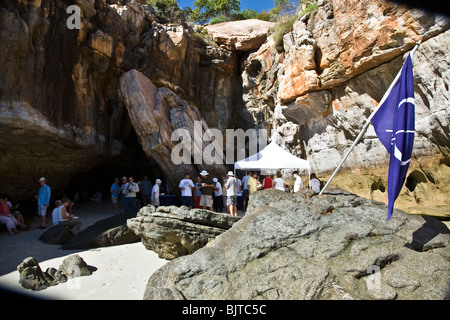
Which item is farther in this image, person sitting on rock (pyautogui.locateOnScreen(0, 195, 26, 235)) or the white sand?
person sitting on rock (pyautogui.locateOnScreen(0, 195, 26, 235))

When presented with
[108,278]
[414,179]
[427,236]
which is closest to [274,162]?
[414,179]

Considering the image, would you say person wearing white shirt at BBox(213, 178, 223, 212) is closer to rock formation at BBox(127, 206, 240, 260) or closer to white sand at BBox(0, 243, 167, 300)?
rock formation at BBox(127, 206, 240, 260)

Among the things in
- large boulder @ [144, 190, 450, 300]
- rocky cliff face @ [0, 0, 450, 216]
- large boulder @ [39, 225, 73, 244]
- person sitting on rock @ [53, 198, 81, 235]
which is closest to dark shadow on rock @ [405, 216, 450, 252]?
large boulder @ [144, 190, 450, 300]

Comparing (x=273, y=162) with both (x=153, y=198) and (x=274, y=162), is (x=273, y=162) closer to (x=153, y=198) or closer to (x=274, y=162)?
(x=274, y=162)

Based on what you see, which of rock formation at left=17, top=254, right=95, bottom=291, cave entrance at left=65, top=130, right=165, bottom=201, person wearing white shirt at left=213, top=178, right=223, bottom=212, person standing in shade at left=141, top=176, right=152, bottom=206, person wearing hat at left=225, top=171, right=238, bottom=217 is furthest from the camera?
cave entrance at left=65, top=130, right=165, bottom=201

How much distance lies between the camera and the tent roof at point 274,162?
10.1 metres

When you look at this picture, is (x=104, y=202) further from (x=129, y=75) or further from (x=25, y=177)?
(x=129, y=75)

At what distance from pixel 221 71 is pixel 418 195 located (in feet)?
41.3

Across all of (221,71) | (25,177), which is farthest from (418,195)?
(25,177)

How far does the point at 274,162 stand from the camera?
1016cm

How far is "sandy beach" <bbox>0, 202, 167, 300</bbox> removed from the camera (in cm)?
416

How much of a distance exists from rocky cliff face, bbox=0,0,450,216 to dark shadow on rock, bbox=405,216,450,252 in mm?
4581

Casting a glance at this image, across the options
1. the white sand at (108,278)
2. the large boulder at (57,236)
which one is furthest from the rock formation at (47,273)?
the large boulder at (57,236)

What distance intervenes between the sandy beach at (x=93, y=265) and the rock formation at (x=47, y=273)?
98 mm
